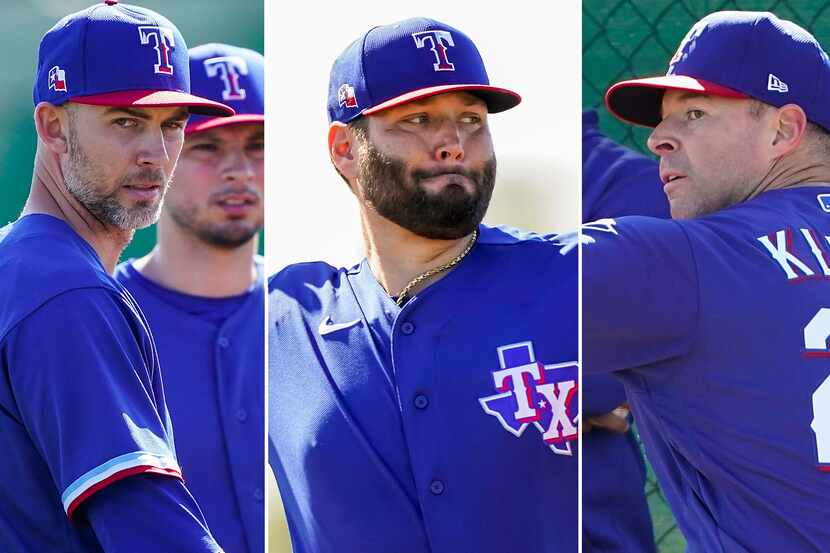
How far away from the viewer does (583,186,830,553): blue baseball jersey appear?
277cm

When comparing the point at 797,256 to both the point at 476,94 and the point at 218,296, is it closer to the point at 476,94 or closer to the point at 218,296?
the point at 476,94

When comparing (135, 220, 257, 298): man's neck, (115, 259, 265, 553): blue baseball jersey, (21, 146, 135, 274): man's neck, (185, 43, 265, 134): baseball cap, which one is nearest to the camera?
(21, 146, 135, 274): man's neck

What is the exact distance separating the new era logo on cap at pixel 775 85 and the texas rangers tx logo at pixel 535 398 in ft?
2.69

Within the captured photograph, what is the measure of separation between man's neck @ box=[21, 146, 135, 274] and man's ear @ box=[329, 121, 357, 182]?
→ 2.07ft

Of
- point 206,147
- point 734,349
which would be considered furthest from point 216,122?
point 734,349

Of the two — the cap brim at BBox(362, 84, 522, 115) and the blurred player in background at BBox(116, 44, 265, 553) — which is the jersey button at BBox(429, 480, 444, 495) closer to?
the blurred player in background at BBox(116, 44, 265, 553)

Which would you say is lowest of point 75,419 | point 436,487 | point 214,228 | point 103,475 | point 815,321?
point 436,487

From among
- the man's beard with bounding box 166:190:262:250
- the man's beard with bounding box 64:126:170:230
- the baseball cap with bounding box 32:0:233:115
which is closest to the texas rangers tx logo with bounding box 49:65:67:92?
the baseball cap with bounding box 32:0:233:115

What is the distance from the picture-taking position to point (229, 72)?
4113mm

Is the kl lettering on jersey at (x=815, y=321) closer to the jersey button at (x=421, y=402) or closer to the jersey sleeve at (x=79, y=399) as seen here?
the jersey button at (x=421, y=402)

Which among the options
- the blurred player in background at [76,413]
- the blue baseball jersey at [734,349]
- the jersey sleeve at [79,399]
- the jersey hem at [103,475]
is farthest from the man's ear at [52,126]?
the blue baseball jersey at [734,349]

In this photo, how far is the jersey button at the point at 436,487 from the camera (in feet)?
10.0

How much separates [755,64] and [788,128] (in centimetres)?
18

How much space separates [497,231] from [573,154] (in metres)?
0.32
